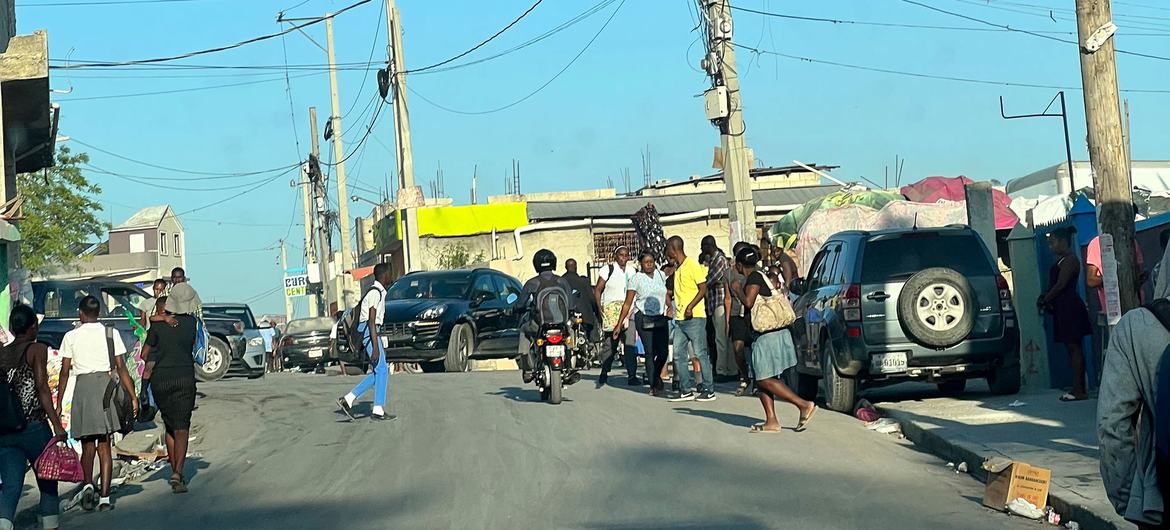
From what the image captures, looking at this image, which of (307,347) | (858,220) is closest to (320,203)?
(307,347)

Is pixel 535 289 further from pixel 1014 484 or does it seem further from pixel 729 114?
pixel 1014 484

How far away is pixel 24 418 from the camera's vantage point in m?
8.88

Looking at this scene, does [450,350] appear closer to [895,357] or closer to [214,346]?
[214,346]

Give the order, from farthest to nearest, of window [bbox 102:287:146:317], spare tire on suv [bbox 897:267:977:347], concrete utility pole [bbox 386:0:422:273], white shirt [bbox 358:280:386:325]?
concrete utility pole [bbox 386:0:422:273] < window [bbox 102:287:146:317] < white shirt [bbox 358:280:386:325] < spare tire on suv [bbox 897:267:977:347]

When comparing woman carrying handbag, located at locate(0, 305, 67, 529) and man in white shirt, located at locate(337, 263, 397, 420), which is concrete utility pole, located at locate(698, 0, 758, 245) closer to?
man in white shirt, located at locate(337, 263, 397, 420)

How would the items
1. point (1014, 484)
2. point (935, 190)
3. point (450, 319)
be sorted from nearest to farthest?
point (1014, 484) → point (450, 319) → point (935, 190)

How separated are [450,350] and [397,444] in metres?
10.5

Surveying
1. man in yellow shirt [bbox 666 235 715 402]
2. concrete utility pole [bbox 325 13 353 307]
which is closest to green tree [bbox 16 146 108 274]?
concrete utility pole [bbox 325 13 353 307]

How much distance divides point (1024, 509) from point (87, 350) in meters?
7.17

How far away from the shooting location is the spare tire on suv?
1400cm

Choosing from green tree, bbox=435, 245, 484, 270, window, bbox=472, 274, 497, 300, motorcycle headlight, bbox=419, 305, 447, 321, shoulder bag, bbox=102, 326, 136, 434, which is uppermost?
green tree, bbox=435, 245, 484, 270

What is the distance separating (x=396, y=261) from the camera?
159 feet

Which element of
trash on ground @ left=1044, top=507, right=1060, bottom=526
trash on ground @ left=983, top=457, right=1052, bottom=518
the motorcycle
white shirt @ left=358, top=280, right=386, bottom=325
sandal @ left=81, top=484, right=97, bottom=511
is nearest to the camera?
trash on ground @ left=1044, top=507, right=1060, bottom=526

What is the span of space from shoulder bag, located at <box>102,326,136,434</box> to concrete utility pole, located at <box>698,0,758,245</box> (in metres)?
11.8
